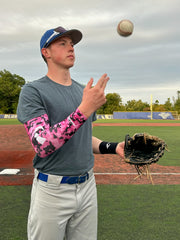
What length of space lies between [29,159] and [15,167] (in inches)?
50.5

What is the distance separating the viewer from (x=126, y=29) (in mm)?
4633

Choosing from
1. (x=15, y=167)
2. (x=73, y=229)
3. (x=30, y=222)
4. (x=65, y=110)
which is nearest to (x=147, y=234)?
(x=73, y=229)

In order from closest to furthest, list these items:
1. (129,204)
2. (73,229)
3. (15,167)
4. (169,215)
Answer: (73,229) → (169,215) → (129,204) → (15,167)

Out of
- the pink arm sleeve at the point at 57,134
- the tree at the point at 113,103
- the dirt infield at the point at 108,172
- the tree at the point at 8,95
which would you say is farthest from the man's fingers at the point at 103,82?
the tree at the point at 113,103

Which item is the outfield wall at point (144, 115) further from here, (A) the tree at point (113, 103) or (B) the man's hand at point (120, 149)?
(B) the man's hand at point (120, 149)

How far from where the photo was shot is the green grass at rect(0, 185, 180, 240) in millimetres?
3851

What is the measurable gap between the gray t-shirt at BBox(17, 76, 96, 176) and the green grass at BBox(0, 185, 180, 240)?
2140 millimetres

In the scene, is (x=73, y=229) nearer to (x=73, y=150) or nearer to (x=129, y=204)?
(x=73, y=150)

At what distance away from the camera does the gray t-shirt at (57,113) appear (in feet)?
6.15

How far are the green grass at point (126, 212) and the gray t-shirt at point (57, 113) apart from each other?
2.14m

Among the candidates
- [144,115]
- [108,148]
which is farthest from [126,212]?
[144,115]

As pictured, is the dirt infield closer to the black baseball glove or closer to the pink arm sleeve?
the black baseball glove

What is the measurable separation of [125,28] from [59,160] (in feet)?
10.9

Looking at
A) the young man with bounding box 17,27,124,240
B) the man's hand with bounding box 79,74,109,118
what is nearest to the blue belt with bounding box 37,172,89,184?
the young man with bounding box 17,27,124,240
